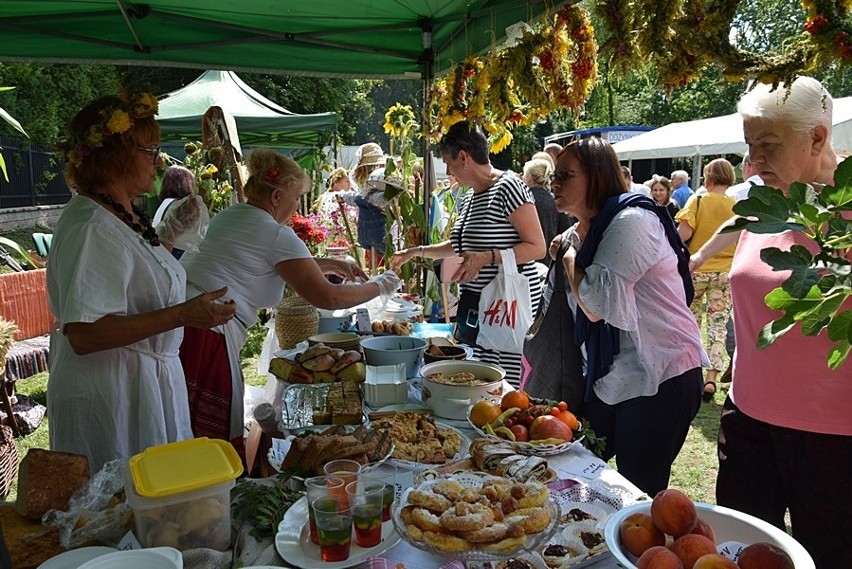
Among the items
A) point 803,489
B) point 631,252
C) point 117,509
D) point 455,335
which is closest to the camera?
point 117,509

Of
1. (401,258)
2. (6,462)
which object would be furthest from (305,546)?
(6,462)

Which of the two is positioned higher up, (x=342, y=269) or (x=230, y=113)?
(x=230, y=113)

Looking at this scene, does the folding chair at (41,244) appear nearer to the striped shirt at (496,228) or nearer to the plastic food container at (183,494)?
the striped shirt at (496,228)

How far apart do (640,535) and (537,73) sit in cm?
202

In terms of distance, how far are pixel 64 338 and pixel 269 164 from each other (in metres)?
1.08

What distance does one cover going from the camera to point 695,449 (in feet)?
14.3

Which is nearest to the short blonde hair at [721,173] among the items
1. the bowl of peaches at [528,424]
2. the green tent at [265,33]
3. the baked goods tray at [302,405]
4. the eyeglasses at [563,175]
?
the green tent at [265,33]

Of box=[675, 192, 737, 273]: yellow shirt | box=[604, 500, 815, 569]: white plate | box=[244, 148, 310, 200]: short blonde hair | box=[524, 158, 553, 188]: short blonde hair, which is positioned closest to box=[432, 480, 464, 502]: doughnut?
box=[604, 500, 815, 569]: white plate

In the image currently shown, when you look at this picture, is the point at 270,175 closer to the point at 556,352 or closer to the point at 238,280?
the point at 238,280

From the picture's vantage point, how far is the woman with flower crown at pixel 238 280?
2465mm

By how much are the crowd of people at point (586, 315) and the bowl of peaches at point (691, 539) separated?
2.09 feet

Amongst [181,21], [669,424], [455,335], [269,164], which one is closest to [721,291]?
[455,335]

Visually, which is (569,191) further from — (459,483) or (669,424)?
(459,483)

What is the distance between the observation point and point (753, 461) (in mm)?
1924
